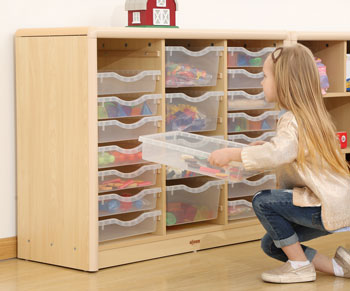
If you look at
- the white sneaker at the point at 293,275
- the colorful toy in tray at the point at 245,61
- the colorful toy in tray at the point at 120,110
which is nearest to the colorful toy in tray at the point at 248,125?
the colorful toy in tray at the point at 245,61

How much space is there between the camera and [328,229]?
7.76ft

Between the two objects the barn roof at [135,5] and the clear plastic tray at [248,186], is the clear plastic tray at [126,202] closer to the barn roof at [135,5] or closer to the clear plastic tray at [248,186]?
the clear plastic tray at [248,186]

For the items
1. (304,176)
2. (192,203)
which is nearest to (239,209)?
(192,203)

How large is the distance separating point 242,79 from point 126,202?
74cm

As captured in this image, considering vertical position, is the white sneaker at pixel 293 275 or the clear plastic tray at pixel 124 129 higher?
the clear plastic tray at pixel 124 129

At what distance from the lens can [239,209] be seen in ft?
10.2

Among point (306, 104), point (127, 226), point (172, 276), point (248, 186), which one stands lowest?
point (172, 276)

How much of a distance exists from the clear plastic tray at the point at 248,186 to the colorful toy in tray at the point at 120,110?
21.7 inches

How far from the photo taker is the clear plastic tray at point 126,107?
2.66 metres

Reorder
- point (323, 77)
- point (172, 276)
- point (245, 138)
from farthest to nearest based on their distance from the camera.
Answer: point (323, 77) → point (245, 138) → point (172, 276)

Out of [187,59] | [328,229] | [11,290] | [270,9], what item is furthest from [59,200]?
[270,9]

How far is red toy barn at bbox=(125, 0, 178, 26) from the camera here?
2834mm

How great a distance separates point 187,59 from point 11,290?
3.73ft

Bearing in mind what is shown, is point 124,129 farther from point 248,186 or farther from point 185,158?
point 248,186
